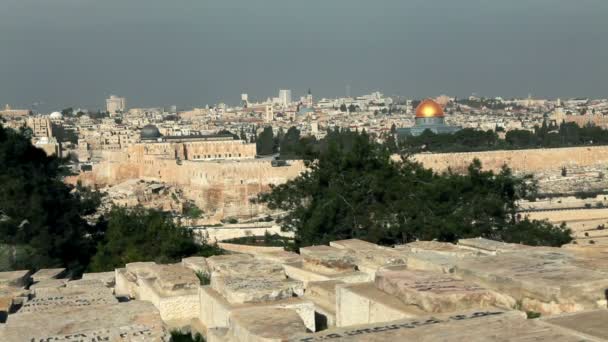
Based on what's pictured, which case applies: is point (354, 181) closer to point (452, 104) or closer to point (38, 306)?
point (38, 306)

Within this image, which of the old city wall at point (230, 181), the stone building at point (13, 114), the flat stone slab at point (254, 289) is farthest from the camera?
the stone building at point (13, 114)

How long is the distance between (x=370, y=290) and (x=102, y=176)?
1703 inches

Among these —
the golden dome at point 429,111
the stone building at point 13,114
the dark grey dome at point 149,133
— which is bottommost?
the dark grey dome at point 149,133

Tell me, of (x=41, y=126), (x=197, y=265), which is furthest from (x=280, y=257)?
(x=41, y=126)

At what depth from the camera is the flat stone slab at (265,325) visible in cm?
232

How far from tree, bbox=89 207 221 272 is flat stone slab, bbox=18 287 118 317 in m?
2.42

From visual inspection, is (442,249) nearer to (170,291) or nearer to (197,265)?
(197,265)

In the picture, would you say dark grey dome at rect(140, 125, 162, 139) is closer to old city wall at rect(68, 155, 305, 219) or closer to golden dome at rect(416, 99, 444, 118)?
old city wall at rect(68, 155, 305, 219)

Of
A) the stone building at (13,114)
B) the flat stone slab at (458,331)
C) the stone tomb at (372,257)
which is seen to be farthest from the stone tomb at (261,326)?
the stone building at (13,114)

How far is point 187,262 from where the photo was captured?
4.88 meters

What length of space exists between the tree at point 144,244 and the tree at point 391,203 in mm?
2195

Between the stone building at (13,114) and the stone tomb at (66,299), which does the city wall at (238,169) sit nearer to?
the stone tomb at (66,299)

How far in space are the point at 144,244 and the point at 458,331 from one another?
6331mm

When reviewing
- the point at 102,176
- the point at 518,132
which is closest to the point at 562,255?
the point at 102,176
